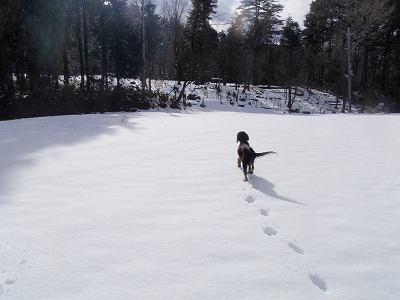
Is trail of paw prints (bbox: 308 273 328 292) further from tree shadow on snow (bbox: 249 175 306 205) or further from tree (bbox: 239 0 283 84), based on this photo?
tree (bbox: 239 0 283 84)

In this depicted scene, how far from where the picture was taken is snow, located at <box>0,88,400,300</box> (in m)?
2.03

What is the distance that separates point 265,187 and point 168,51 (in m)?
31.2

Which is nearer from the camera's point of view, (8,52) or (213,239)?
(213,239)

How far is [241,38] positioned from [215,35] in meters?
3.17

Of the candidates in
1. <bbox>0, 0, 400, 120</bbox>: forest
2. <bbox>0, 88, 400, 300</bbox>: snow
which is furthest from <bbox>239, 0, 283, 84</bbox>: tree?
<bbox>0, 88, 400, 300</bbox>: snow

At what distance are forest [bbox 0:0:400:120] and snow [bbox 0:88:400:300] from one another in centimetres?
1147

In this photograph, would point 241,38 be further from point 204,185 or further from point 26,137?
point 204,185

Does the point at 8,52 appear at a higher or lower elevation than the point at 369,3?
lower

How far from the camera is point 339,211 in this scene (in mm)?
3225

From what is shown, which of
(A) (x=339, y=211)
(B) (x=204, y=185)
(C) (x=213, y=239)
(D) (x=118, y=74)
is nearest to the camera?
(C) (x=213, y=239)

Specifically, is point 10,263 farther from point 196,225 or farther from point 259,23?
point 259,23

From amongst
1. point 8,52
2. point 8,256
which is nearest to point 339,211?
point 8,256

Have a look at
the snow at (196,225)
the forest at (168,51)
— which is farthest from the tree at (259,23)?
the snow at (196,225)

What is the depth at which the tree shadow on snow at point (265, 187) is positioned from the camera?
11.9ft
